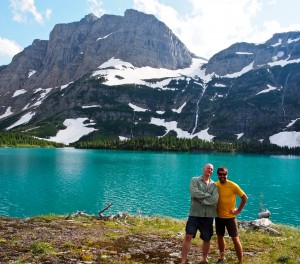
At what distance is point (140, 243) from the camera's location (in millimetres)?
16500

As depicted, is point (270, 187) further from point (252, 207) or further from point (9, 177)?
point (9, 177)

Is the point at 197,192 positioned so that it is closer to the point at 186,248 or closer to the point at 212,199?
the point at 212,199

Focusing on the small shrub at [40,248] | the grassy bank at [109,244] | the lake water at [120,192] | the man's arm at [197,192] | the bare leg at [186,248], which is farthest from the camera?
the lake water at [120,192]

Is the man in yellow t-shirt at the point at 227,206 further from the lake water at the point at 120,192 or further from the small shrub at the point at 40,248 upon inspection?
the lake water at the point at 120,192

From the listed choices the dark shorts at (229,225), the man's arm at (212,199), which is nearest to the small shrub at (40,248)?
the man's arm at (212,199)

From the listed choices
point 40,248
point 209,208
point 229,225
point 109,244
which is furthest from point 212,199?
point 40,248

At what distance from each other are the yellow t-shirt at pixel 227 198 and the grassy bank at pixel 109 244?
83.7 inches

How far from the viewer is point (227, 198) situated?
13781mm

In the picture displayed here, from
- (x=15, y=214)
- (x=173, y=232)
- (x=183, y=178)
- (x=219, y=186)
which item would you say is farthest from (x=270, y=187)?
(x=219, y=186)

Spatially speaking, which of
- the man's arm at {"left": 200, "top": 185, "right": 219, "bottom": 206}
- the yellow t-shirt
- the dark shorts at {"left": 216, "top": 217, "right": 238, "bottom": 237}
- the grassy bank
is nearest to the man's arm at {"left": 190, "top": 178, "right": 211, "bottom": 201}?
the man's arm at {"left": 200, "top": 185, "right": 219, "bottom": 206}

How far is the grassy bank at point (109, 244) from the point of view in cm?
1368

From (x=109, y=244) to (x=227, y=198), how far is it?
6192 mm

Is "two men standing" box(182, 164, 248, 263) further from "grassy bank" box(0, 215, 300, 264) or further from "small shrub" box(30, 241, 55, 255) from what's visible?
"small shrub" box(30, 241, 55, 255)

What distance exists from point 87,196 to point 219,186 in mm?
46648
